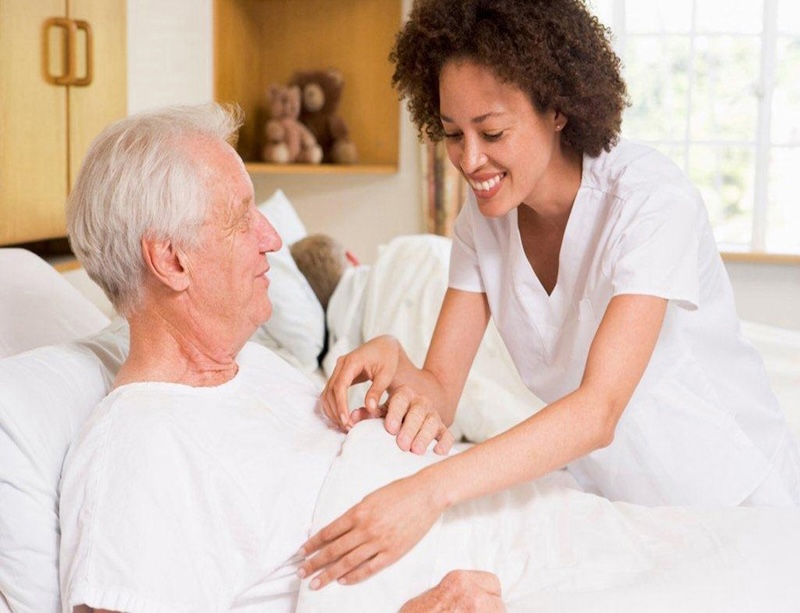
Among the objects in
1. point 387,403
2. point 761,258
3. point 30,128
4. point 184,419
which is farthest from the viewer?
point 761,258

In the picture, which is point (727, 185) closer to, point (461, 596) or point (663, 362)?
point (663, 362)

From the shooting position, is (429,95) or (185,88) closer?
(429,95)

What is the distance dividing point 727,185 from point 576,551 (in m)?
3.75

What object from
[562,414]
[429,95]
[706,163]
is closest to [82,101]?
[429,95]

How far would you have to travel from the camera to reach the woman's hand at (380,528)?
1.16 metres

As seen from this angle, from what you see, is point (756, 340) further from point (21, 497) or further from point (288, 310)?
point (21, 497)

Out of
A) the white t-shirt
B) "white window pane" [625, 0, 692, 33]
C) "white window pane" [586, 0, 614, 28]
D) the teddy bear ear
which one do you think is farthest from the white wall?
the white t-shirt

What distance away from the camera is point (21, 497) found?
119cm

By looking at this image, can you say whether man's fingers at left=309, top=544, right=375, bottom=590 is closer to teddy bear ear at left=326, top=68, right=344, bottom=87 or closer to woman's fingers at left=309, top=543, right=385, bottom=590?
woman's fingers at left=309, top=543, right=385, bottom=590

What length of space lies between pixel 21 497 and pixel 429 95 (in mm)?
862

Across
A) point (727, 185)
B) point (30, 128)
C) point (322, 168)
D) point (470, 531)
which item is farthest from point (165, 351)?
point (727, 185)

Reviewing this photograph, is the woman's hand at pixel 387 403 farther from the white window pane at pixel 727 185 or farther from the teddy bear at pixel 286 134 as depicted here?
the white window pane at pixel 727 185

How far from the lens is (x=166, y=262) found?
4.37 ft

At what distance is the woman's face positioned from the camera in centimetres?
145
